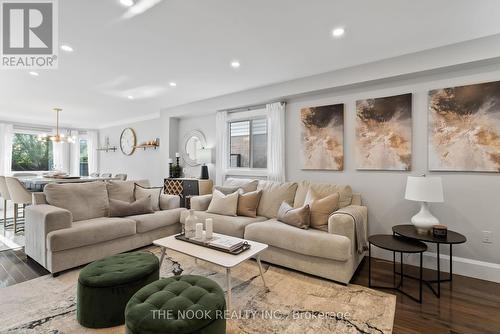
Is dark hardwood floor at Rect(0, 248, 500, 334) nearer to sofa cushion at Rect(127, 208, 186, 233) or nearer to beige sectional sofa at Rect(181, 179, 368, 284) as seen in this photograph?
beige sectional sofa at Rect(181, 179, 368, 284)

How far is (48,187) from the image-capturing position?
303cm

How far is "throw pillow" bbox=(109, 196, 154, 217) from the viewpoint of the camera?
10.8 ft

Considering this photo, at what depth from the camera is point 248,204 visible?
351 centimetres

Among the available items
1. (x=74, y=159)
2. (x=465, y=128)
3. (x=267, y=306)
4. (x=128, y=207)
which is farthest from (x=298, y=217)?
(x=74, y=159)

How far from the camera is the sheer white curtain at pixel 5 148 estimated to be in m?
6.42

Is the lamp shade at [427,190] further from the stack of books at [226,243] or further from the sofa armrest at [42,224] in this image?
the sofa armrest at [42,224]

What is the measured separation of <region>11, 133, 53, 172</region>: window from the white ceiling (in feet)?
12.6

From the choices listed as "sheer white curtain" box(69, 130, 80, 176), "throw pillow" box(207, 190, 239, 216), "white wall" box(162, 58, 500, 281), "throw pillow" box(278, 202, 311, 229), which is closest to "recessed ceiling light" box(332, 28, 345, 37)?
"white wall" box(162, 58, 500, 281)

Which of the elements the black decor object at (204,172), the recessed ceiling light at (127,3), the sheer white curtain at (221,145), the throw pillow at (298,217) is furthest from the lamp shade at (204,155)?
the recessed ceiling light at (127,3)

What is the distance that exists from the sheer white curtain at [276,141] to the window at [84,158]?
714 cm

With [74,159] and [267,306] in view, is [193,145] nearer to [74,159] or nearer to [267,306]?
[267,306]

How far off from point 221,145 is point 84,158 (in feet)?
20.1

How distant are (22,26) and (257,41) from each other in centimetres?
236

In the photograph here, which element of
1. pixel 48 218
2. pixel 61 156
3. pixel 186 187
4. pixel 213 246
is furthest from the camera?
pixel 61 156
